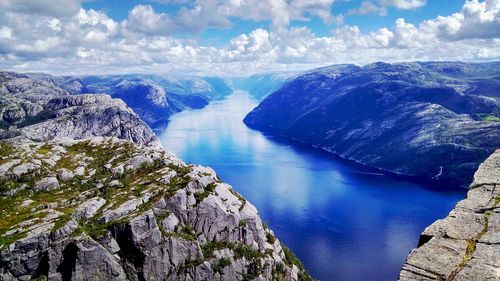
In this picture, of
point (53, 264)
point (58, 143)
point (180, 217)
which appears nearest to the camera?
point (53, 264)

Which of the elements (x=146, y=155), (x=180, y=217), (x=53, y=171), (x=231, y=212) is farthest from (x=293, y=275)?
(x=53, y=171)

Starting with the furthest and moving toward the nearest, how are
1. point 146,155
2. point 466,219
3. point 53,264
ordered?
point 146,155, point 53,264, point 466,219

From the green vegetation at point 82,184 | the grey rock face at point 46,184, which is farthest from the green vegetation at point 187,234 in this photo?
the grey rock face at point 46,184

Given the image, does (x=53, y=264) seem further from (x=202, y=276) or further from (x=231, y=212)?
(x=231, y=212)

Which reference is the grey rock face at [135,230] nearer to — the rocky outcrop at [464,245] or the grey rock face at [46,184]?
the grey rock face at [46,184]

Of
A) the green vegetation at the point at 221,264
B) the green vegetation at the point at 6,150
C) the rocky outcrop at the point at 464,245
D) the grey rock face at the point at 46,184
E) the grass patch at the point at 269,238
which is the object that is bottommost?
the grass patch at the point at 269,238

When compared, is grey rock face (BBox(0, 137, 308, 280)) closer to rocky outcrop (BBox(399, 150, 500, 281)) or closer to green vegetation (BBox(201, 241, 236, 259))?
green vegetation (BBox(201, 241, 236, 259))

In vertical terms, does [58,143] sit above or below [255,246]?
above
